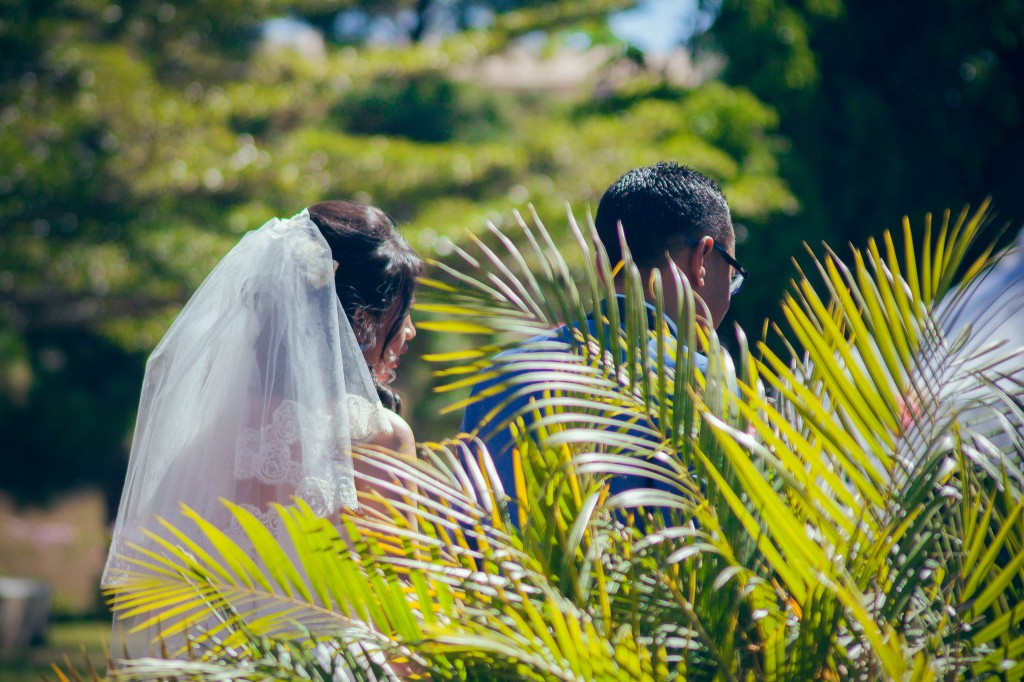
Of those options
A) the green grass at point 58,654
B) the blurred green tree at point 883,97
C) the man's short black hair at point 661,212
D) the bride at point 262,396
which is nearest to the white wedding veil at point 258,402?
the bride at point 262,396

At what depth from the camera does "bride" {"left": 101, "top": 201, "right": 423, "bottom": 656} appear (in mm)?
2238

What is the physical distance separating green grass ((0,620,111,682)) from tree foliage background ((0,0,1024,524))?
Result: 3.08 m

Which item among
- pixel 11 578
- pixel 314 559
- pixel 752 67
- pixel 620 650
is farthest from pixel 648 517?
pixel 11 578

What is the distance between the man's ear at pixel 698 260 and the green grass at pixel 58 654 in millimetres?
7023

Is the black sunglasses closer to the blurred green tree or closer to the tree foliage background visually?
the tree foliage background

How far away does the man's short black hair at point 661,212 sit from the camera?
2570 mm

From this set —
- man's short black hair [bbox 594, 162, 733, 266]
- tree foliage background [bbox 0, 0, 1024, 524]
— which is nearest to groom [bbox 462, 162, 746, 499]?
man's short black hair [bbox 594, 162, 733, 266]

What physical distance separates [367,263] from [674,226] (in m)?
0.80

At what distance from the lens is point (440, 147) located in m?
10.3

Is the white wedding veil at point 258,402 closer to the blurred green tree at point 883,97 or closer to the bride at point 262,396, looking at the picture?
the bride at point 262,396

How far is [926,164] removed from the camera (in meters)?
8.02

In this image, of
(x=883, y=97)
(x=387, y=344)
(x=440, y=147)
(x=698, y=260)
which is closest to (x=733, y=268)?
(x=698, y=260)

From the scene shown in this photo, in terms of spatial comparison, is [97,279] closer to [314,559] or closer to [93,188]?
[93,188]

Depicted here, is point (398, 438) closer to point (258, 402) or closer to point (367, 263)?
point (258, 402)
